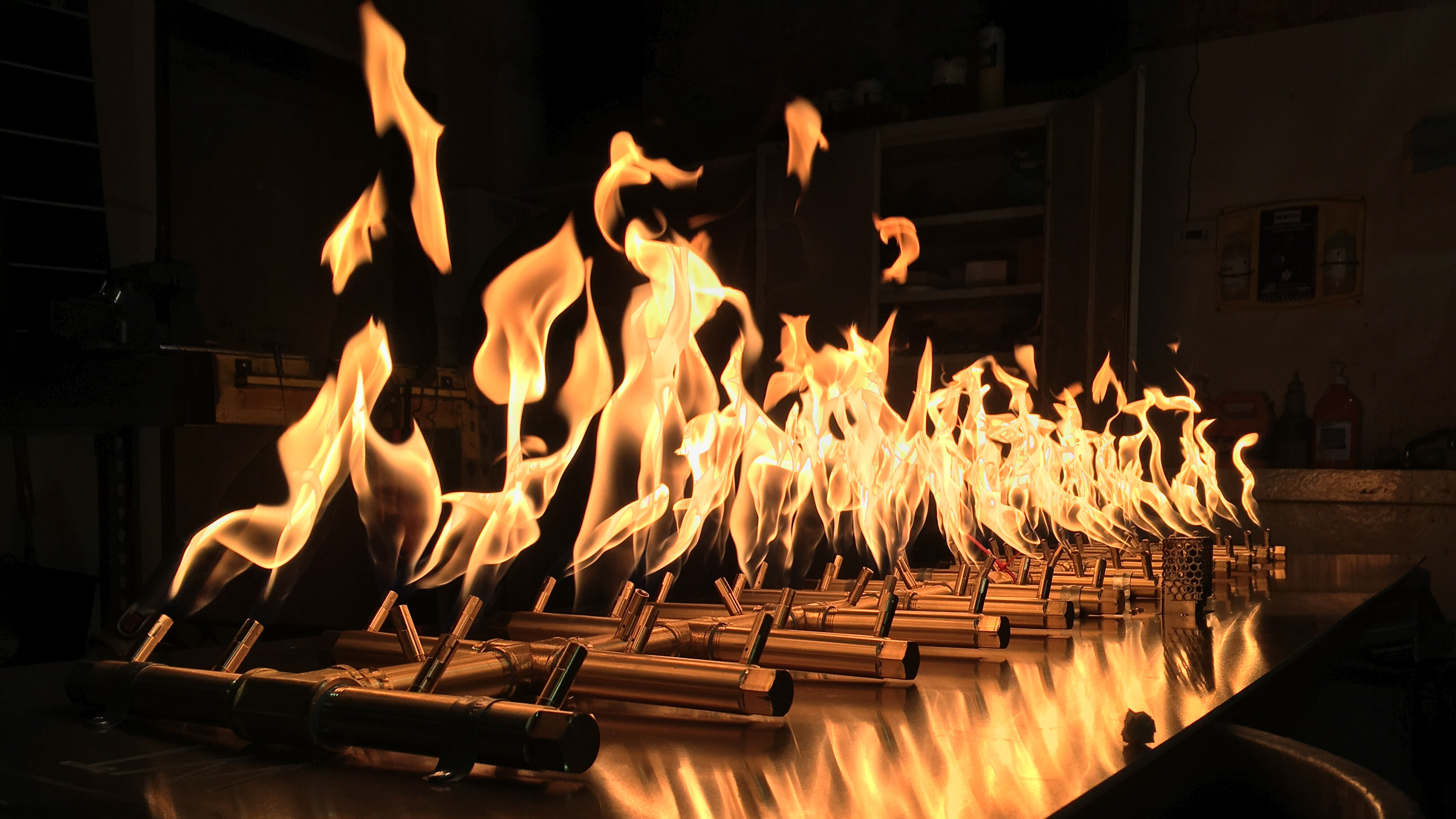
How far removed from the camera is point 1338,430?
14.1 feet

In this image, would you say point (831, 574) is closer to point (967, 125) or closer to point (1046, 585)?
point (1046, 585)

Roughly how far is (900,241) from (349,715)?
16.0 ft

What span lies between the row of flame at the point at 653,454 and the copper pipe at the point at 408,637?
0.14 feet

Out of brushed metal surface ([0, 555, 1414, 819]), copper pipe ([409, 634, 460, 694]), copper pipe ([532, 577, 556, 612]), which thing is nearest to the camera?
brushed metal surface ([0, 555, 1414, 819])

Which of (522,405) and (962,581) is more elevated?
(522,405)

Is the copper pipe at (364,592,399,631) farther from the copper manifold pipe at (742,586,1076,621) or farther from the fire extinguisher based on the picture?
the fire extinguisher

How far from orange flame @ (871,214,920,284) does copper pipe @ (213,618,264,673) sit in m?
4.51

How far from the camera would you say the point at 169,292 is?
3254mm

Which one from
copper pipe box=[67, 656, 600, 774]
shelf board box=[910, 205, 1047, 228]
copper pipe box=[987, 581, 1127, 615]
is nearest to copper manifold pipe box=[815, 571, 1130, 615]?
copper pipe box=[987, 581, 1127, 615]

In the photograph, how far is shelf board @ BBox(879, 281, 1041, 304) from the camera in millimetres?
4840

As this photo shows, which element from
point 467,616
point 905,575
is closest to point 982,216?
point 905,575

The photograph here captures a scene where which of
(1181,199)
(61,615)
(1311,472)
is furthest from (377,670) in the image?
(1181,199)

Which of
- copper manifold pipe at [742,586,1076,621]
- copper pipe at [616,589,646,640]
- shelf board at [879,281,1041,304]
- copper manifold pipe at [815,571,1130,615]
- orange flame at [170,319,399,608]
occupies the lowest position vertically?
copper manifold pipe at [815,571,1130,615]

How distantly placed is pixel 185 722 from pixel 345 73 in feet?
17.8
